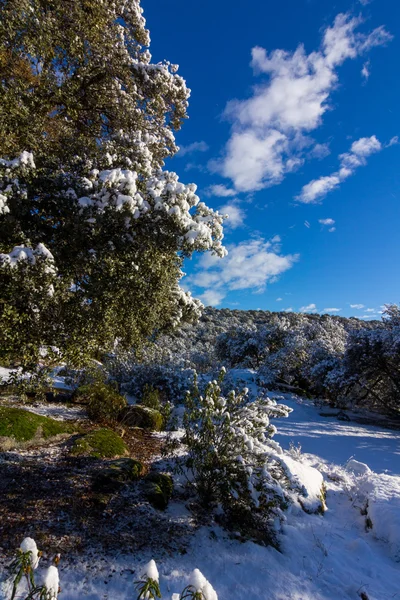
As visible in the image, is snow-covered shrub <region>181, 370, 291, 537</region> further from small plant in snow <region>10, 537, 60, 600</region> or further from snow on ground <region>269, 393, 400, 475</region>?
snow on ground <region>269, 393, 400, 475</region>

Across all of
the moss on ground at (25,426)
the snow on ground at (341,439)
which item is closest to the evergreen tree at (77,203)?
the moss on ground at (25,426)

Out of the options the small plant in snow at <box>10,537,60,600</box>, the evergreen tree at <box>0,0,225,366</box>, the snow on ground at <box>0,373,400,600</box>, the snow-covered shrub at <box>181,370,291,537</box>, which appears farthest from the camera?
the evergreen tree at <box>0,0,225,366</box>

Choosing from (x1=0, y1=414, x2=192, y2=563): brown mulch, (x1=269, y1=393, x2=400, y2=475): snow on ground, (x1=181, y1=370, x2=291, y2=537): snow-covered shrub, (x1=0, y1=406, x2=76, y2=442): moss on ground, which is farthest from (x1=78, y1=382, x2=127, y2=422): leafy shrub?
(x1=269, y1=393, x2=400, y2=475): snow on ground

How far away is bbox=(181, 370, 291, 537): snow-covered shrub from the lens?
461cm

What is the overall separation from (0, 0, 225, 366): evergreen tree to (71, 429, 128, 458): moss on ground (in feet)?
6.05

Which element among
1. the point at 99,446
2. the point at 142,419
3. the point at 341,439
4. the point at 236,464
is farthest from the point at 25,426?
the point at 341,439

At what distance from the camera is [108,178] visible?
490 centimetres

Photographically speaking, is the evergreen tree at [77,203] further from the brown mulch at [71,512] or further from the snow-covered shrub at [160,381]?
the snow-covered shrub at [160,381]

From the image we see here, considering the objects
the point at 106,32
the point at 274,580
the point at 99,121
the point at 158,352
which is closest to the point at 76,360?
the point at 274,580

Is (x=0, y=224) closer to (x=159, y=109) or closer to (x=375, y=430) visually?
(x=159, y=109)

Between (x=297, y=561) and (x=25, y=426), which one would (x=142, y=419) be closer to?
(x=25, y=426)

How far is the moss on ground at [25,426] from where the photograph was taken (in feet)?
20.0

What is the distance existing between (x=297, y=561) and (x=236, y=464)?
51.5 inches

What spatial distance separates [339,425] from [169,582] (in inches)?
508
